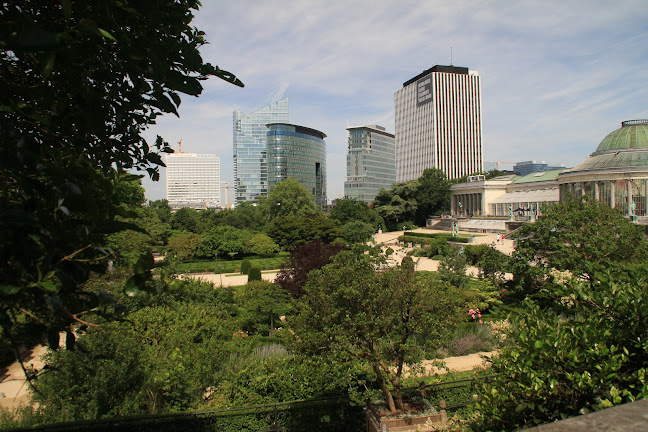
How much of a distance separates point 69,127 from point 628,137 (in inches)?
1958

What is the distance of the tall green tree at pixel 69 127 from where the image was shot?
5.03 ft

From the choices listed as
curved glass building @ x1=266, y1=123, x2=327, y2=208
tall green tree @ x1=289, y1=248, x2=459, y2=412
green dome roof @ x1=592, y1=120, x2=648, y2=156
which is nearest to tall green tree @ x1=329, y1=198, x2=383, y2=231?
green dome roof @ x1=592, y1=120, x2=648, y2=156

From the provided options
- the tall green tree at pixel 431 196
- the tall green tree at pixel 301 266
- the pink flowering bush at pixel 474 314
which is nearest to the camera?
the pink flowering bush at pixel 474 314

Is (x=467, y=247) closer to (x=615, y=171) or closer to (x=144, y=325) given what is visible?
(x=615, y=171)

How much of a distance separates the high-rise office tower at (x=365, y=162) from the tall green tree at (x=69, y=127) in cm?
10767

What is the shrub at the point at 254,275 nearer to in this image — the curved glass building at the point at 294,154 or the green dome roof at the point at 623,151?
the green dome roof at the point at 623,151

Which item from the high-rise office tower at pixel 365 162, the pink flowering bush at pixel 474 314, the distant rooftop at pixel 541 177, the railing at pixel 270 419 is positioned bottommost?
the railing at pixel 270 419

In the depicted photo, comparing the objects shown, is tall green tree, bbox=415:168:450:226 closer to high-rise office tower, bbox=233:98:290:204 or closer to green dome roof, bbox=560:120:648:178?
green dome roof, bbox=560:120:648:178

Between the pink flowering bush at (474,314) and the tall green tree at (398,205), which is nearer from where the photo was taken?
the pink flowering bush at (474,314)

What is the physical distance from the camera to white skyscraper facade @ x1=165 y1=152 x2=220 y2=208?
552 ft

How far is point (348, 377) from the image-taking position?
24.3ft

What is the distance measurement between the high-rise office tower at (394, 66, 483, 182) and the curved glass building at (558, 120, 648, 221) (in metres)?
44.0

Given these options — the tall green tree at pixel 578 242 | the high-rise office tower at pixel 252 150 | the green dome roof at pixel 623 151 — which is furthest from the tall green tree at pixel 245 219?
the high-rise office tower at pixel 252 150

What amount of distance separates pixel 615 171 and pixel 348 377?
40.3 m
